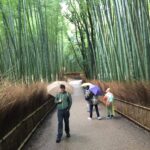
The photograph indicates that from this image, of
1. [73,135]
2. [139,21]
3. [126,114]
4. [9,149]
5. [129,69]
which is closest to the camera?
[9,149]

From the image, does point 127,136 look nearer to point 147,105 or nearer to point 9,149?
point 147,105

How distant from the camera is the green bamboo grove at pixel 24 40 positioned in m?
11.9

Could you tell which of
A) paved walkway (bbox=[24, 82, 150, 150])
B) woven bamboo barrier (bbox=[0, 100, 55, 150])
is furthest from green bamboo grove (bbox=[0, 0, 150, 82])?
paved walkway (bbox=[24, 82, 150, 150])

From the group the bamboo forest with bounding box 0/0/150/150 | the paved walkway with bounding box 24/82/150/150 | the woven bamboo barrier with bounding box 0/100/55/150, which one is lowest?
the paved walkway with bounding box 24/82/150/150

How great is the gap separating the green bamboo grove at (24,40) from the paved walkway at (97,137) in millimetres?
1860

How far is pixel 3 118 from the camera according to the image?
20.0 feet

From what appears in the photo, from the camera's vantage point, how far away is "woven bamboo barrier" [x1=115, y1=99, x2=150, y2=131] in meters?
8.42

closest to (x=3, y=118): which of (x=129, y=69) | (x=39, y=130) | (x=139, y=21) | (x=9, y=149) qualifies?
(x=9, y=149)

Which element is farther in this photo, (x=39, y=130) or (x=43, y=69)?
(x=43, y=69)

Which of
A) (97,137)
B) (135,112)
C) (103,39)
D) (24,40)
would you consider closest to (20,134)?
(97,137)

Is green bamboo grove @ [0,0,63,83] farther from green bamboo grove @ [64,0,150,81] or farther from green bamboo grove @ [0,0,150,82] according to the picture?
green bamboo grove @ [64,0,150,81]

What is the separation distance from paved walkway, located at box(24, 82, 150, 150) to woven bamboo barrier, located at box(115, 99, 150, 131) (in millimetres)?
162

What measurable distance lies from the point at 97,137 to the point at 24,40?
670 centimetres

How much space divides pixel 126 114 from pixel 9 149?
5.74m
